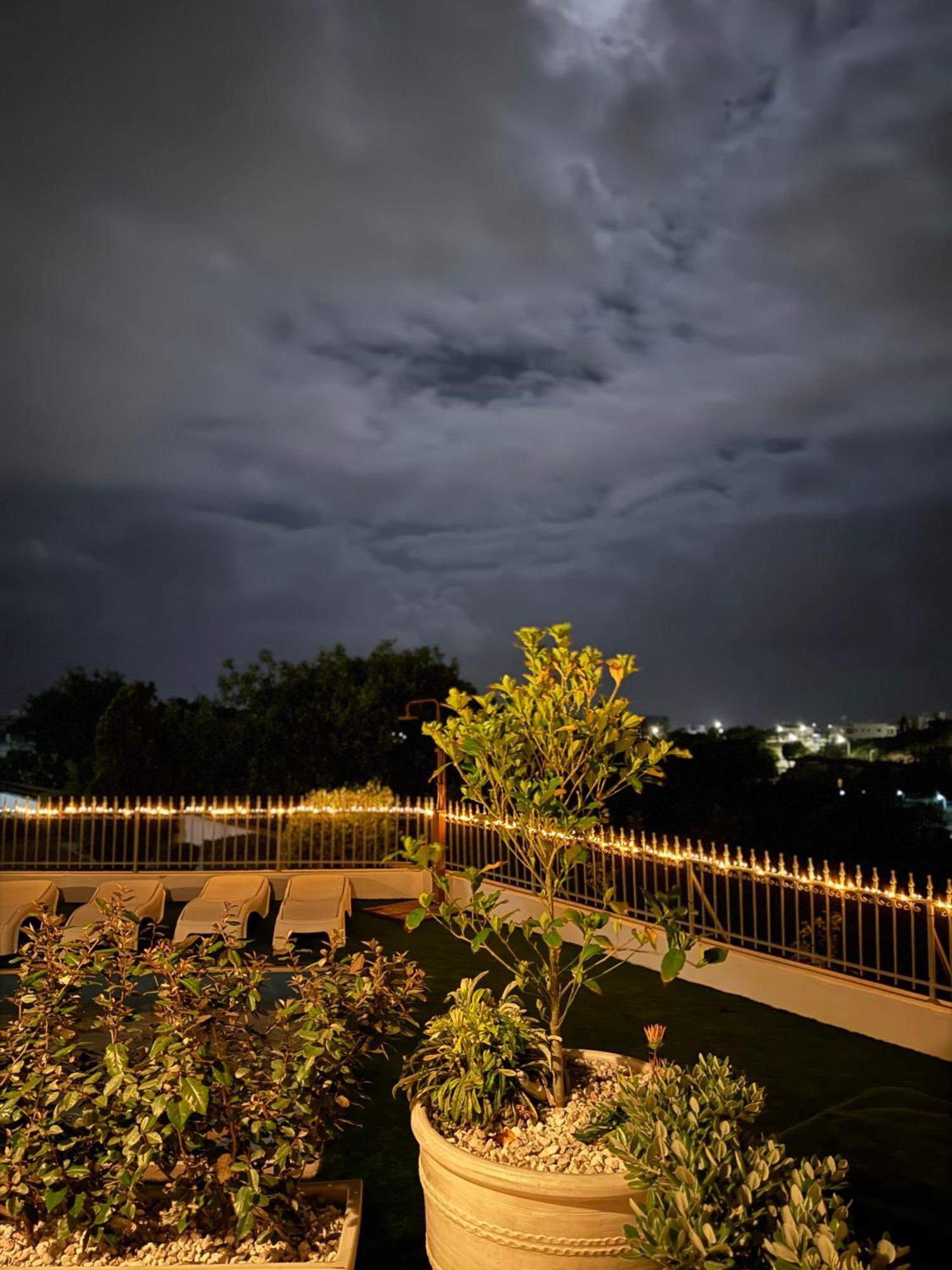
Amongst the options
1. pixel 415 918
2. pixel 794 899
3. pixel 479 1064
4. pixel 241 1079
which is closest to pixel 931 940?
pixel 794 899

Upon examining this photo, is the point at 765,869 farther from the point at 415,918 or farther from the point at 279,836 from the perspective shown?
the point at 279,836

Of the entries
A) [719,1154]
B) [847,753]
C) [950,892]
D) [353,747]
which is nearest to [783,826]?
[353,747]

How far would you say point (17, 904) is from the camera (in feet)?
29.5

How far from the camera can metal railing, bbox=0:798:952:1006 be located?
6672 millimetres

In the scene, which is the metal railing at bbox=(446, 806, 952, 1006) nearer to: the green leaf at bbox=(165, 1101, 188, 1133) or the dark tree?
the green leaf at bbox=(165, 1101, 188, 1133)

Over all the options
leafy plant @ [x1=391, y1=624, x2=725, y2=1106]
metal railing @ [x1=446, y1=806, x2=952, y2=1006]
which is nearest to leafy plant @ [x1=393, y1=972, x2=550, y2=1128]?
leafy plant @ [x1=391, y1=624, x2=725, y2=1106]

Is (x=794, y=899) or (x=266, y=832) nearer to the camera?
(x=794, y=899)

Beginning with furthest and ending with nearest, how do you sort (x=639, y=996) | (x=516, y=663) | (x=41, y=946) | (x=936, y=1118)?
(x=639, y=996) < (x=936, y=1118) < (x=516, y=663) < (x=41, y=946)

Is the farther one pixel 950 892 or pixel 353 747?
pixel 353 747

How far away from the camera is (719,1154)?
2.76m

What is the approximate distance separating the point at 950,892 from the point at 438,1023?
3.99 meters

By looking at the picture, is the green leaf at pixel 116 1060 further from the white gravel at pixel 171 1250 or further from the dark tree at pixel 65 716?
the dark tree at pixel 65 716

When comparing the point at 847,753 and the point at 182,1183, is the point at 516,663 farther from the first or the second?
the point at 847,753

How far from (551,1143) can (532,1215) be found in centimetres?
34
